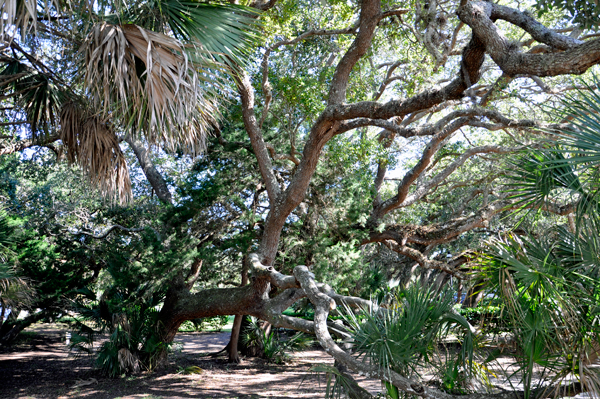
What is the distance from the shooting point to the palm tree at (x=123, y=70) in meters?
4.04

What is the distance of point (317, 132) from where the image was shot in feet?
22.0

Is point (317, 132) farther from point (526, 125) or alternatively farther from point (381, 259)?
point (381, 259)

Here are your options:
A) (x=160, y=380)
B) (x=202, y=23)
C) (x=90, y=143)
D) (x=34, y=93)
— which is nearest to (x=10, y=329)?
(x=160, y=380)

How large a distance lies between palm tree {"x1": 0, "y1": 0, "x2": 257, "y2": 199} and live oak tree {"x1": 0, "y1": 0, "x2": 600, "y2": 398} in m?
0.02

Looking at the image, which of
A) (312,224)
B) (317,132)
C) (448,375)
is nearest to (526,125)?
(317,132)

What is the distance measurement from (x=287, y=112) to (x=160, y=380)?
590 cm

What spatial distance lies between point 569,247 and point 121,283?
707 cm

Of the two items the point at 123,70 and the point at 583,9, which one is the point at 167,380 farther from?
the point at 583,9

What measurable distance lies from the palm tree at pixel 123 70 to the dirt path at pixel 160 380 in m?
3.80

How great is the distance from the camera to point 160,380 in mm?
8523

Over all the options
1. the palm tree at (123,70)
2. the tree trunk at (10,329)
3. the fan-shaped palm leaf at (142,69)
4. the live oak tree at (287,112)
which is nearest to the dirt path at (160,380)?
the tree trunk at (10,329)

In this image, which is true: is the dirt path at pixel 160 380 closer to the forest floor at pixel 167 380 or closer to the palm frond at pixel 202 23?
the forest floor at pixel 167 380

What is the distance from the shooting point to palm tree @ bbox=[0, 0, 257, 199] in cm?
404

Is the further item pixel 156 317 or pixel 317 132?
pixel 156 317
